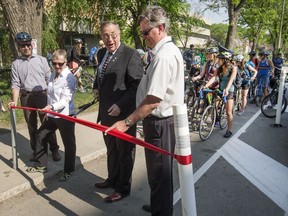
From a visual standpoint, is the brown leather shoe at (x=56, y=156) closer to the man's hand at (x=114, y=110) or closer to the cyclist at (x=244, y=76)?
the man's hand at (x=114, y=110)

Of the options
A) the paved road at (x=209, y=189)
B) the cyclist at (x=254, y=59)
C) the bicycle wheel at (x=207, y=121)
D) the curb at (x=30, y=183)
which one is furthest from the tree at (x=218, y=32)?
the curb at (x=30, y=183)

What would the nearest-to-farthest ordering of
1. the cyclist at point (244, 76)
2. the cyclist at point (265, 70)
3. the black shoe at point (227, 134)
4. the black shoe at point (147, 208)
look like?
the black shoe at point (147, 208), the black shoe at point (227, 134), the cyclist at point (244, 76), the cyclist at point (265, 70)

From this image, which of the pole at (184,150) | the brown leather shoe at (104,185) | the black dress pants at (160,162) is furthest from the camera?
the brown leather shoe at (104,185)

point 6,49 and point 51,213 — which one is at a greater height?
point 6,49

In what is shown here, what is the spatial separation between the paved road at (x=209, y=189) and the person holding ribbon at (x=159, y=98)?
0.82 m

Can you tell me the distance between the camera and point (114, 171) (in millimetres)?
3842

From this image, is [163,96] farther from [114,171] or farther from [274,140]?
[274,140]

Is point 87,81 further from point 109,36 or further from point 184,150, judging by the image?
point 184,150

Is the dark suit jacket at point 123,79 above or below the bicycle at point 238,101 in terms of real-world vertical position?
above

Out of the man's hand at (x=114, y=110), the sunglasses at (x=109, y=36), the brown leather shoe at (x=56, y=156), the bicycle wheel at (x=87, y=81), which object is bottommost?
the brown leather shoe at (x=56, y=156)

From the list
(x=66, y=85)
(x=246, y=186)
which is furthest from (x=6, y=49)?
(x=246, y=186)

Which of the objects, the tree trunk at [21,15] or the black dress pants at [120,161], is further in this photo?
the tree trunk at [21,15]

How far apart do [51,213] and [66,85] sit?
1.53m

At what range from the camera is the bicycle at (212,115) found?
20.9ft
